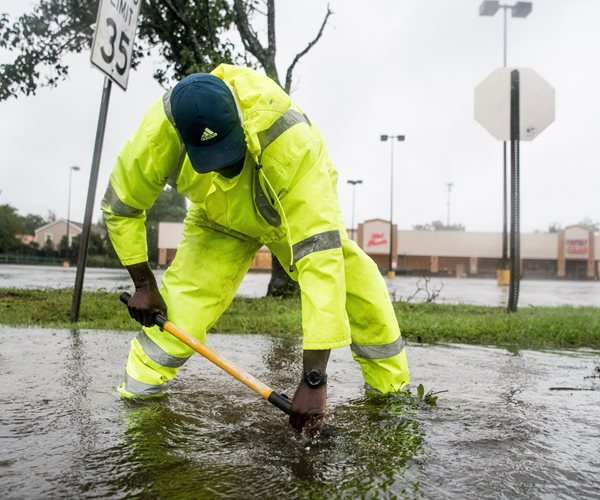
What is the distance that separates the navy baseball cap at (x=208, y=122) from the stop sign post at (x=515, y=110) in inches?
225

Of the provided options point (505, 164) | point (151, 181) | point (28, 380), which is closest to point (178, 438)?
point (151, 181)

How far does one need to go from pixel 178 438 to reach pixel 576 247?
5329 centimetres

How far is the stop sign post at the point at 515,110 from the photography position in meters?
7.14

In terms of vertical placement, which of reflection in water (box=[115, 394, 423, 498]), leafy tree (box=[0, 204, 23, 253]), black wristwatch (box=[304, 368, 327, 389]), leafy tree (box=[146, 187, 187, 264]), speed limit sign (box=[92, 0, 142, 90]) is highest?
leafy tree (box=[146, 187, 187, 264])

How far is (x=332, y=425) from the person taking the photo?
2352mm

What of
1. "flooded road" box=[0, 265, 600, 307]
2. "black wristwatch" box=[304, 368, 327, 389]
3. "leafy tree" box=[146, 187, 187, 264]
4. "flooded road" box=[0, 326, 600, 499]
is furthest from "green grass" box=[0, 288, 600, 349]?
"leafy tree" box=[146, 187, 187, 264]

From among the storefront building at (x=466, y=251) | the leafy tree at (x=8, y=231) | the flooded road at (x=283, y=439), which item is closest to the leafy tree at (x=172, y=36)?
the flooded road at (x=283, y=439)

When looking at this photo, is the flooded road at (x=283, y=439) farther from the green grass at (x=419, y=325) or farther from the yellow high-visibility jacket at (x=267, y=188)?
the green grass at (x=419, y=325)

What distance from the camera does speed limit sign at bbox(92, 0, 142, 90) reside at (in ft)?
16.3

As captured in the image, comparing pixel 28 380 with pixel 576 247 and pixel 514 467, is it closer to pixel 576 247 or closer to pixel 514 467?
pixel 514 467

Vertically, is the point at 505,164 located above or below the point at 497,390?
above

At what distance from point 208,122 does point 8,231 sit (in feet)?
211

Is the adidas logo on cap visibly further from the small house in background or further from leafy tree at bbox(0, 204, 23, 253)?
the small house in background

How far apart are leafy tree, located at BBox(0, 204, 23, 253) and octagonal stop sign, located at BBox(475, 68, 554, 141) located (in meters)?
57.9
